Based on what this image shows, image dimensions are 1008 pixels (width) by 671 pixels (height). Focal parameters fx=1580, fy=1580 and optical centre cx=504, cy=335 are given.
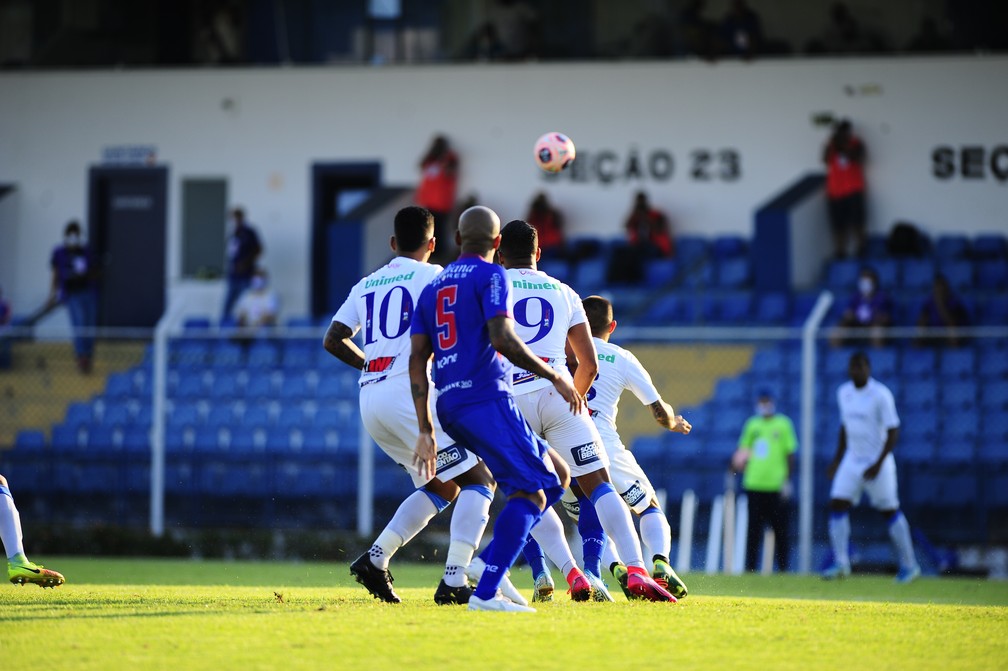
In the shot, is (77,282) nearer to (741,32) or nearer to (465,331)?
(741,32)

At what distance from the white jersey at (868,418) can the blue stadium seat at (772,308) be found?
5.68 m

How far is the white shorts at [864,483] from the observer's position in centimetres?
1527

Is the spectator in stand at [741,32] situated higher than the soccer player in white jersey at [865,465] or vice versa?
the spectator in stand at [741,32]

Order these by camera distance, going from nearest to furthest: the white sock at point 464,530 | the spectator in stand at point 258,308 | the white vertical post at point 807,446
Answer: the white sock at point 464,530 < the white vertical post at point 807,446 < the spectator in stand at point 258,308

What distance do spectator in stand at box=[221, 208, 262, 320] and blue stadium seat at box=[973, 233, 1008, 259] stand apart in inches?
418

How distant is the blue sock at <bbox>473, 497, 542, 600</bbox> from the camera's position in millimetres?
7895

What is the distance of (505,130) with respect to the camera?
82.8 feet

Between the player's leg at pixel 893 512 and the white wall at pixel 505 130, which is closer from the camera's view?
the player's leg at pixel 893 512

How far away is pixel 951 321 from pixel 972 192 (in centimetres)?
482

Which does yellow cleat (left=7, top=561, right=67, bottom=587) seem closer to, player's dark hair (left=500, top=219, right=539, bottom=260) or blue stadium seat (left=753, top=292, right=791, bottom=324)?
player's dark hair (left=500, top=219, right=539, bottom=260)

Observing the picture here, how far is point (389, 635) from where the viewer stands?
720cm

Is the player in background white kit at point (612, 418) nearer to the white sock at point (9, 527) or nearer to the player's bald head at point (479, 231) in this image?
the player's bald head at point (479, 231)

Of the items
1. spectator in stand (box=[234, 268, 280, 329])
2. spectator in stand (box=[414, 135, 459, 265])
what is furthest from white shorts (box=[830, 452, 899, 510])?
spectator in stand (box=[234, 268, 280, 329])

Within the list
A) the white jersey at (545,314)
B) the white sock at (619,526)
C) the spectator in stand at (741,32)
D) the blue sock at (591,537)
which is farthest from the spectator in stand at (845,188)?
A: the white jersey at (545,314)
